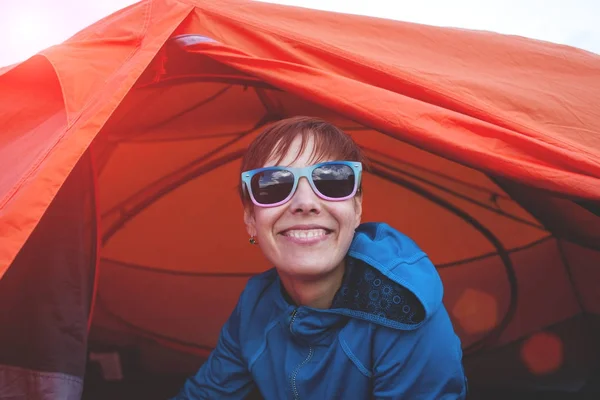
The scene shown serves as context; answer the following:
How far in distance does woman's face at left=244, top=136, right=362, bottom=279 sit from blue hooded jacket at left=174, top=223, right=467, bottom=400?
0.19ft

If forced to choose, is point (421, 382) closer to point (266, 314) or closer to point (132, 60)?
point (266, 314)

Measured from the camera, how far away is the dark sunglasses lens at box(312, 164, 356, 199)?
1008 mm

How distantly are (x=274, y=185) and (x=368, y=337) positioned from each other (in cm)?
34

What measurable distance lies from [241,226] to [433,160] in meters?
0.77

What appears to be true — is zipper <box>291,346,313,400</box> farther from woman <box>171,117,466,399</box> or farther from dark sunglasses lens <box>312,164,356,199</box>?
dark sunglasses lens <box>312,164,356,199</box>

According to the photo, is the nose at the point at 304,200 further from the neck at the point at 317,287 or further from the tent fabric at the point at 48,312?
the tent fabric at the point at 48,312

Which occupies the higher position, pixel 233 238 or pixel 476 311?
pixel 233 238

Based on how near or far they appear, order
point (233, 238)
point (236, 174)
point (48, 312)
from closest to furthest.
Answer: point (48, 312) < point (236, 174) < point (233, 238)

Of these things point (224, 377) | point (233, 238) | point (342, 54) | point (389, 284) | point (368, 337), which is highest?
point (342, 54)

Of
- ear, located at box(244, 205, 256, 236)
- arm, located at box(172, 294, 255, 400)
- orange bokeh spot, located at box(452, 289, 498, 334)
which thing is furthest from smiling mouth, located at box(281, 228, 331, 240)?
orange bokeh spot, located at box(452, 289, 498, 334)

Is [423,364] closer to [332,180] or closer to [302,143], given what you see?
[332,180]

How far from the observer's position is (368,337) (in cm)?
100

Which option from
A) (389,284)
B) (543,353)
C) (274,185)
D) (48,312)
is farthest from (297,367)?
(543,353)

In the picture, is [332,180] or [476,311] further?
[476,311]
